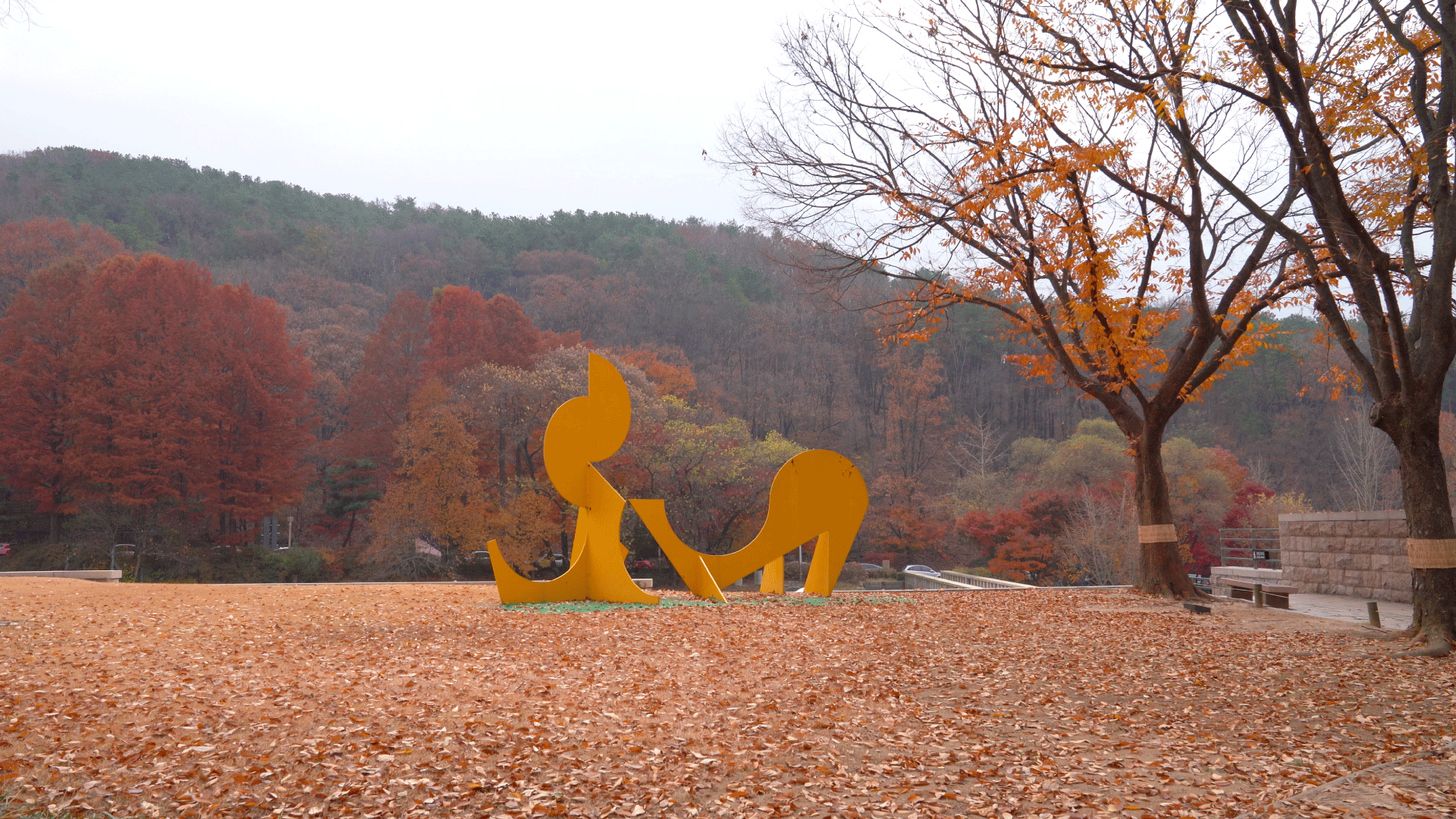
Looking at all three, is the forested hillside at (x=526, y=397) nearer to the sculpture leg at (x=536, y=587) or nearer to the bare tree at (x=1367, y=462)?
the bare tree at (x=1367, y=462)

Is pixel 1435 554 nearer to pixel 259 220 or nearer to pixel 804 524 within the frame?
pixel 804 524

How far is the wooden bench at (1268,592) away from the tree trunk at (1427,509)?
384cm

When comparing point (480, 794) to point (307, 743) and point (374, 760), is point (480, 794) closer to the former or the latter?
point (374, 760)

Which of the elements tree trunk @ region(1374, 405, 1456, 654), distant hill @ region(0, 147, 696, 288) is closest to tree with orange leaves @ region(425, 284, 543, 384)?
distant hill @ region(0, 147, 696, 288)

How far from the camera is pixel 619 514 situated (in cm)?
1062

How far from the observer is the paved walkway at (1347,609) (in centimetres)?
938

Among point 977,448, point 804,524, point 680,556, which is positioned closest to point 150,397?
point 680,556

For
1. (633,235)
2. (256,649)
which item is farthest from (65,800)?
(633,235)

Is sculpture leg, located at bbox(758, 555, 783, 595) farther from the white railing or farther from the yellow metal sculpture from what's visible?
the white railing

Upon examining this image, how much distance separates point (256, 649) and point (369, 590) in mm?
5092

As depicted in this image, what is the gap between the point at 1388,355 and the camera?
7230 millimetres

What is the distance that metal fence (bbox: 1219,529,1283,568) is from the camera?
64.7 feet

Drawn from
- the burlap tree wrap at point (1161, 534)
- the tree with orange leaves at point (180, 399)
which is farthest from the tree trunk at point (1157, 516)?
the tree with orange leaves at point (180, 399)

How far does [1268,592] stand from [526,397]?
19010mm
